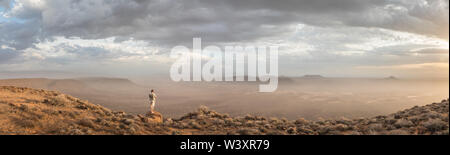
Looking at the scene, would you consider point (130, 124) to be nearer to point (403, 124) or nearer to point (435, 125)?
point (403, 124)

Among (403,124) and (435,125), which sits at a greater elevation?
(435,125)

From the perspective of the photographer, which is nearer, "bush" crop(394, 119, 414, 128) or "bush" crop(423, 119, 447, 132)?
"bush" crop(423, 119, 447, 132)

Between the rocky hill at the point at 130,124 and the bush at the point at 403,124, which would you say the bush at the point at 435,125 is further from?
the bush at the point at 403,124

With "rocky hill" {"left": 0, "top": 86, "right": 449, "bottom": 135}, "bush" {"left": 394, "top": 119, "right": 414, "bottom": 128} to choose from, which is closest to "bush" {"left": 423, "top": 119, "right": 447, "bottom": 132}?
"rocky hill" {"left": 0, "top": 86, "right": 449, "bottom": 135}

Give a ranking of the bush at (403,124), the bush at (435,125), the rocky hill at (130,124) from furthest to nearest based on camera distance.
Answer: the bush at (403,124)
the rocky hill at (130,124)
the bush at (435,125)

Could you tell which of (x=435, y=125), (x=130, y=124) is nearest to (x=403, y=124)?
(x=435, y=125)

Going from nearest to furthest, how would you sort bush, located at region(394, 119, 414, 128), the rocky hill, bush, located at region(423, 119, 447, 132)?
1. bush, located at region(423, 119, 447, 132)
2. the rocky hill
3. bush, located at region(394, 119, 414, 128)

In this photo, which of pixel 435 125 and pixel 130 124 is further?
pixel 130 124

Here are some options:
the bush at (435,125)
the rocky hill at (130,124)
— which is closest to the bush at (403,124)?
the rocky hill at (130,124)

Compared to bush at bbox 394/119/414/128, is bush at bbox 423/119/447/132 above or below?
above

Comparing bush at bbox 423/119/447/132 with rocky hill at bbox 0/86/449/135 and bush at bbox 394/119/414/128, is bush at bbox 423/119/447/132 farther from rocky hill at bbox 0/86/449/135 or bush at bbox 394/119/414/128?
bush at bbox 394/119/414/128

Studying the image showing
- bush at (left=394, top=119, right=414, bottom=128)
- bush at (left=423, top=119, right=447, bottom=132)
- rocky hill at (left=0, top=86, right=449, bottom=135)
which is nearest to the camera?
bush at (left=423, top=119, right=447, bottom=132)

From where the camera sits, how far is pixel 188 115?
28000mm
